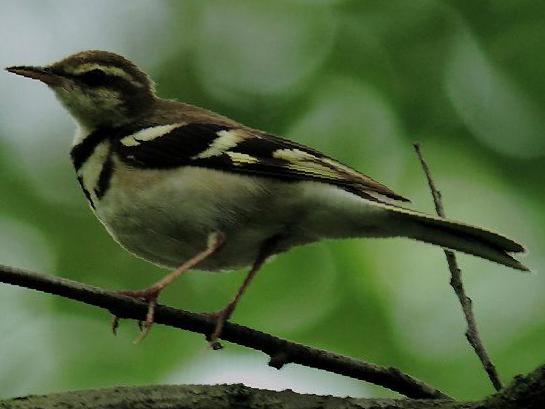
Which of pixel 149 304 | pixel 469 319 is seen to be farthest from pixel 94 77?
pixel 469 319

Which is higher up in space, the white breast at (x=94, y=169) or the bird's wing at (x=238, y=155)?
the bird's wing at (x=238, y=155)

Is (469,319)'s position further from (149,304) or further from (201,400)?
(149,304)

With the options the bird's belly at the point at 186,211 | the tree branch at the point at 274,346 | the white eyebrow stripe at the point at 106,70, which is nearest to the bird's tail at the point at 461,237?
the bird's belly at the point at 186,211

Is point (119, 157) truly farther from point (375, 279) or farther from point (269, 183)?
point (375, 279)

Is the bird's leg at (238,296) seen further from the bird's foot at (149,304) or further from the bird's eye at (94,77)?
the bird's eye at (94,77)

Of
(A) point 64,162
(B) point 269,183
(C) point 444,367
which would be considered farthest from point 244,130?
(A) point 64,162

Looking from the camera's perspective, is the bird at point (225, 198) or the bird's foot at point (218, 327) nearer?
the bird's foot at point (218, 327)

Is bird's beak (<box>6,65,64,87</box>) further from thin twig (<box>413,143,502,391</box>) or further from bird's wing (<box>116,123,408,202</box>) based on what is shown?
thin twig (<box>413,143,502,391</box>)
